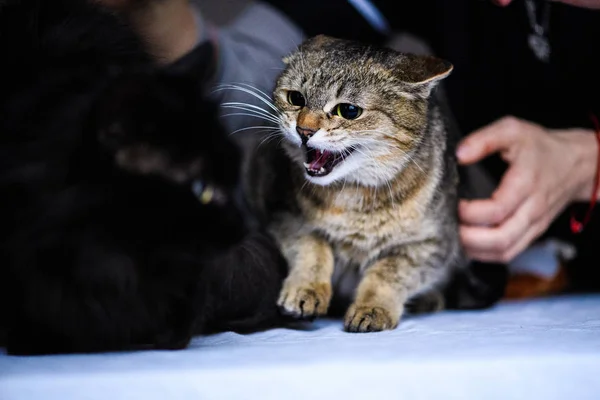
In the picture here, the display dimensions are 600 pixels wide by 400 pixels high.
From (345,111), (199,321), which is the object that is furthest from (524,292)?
(199,321)

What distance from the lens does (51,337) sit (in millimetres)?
994

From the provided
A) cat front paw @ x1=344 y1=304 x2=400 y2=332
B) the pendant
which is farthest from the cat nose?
the pendant

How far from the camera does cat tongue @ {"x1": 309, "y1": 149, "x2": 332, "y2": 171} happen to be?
125 centimetres

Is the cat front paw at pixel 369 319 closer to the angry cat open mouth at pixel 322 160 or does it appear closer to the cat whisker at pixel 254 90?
the angry cat open mouth at pixel 322 160

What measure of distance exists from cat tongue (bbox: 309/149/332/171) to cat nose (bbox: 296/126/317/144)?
0.05 metres

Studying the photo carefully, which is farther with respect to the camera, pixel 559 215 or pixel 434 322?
pixel 559 215

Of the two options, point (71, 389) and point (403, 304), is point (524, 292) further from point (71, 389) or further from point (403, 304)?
point (71, 389)

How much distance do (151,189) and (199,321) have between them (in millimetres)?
262

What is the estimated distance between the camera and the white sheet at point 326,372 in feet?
2.79

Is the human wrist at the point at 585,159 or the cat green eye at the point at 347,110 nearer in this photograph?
the cat green eye at the point at 347,110

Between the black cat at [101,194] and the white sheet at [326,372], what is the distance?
0.06 meters

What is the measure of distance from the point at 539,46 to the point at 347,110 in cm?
61

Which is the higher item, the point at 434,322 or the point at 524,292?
the point at 434,322

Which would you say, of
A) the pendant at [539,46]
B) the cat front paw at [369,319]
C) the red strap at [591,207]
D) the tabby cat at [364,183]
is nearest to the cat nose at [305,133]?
the tabby cat at [364,183]
